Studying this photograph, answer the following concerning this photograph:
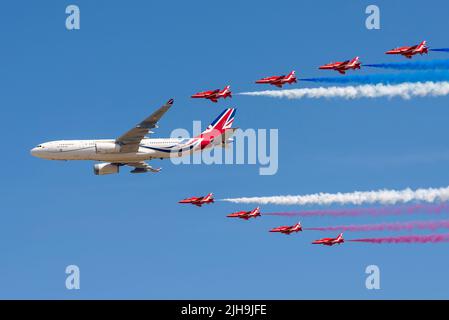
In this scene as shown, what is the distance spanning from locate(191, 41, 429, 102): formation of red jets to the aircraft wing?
23.4ft

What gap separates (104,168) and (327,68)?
34.8m

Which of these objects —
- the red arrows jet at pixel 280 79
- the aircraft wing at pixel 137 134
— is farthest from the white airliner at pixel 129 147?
the red arrows jet at pixel 280 79

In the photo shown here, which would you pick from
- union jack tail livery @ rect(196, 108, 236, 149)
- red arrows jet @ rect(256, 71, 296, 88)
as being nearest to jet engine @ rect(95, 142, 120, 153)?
union jack tail livery @ rect(196, 108, 236, 149)

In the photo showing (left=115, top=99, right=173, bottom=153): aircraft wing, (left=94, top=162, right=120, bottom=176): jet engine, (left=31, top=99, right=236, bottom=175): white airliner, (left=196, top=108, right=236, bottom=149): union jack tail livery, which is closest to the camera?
(left=115, top=99, right=173, bottom=153): aircraft wing

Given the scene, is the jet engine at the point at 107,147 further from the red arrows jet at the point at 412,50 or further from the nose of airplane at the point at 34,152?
the red arrows jet at the point at 412,50

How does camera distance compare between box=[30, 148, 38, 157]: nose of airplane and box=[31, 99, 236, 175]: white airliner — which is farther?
box=[30, 148, 38, 157]: nose of airplane

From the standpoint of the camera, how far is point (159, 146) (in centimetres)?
16862

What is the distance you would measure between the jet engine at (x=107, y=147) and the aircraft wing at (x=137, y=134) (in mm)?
625

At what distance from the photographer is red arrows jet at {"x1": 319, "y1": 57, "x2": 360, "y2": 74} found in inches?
5960

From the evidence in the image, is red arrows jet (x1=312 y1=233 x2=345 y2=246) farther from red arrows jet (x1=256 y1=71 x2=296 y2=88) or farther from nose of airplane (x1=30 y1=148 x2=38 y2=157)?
nose of airplane (x1=30 y1=148 x2=38 y2=157)

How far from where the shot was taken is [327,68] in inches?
5969

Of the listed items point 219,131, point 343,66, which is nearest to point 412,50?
A: point 343,66
